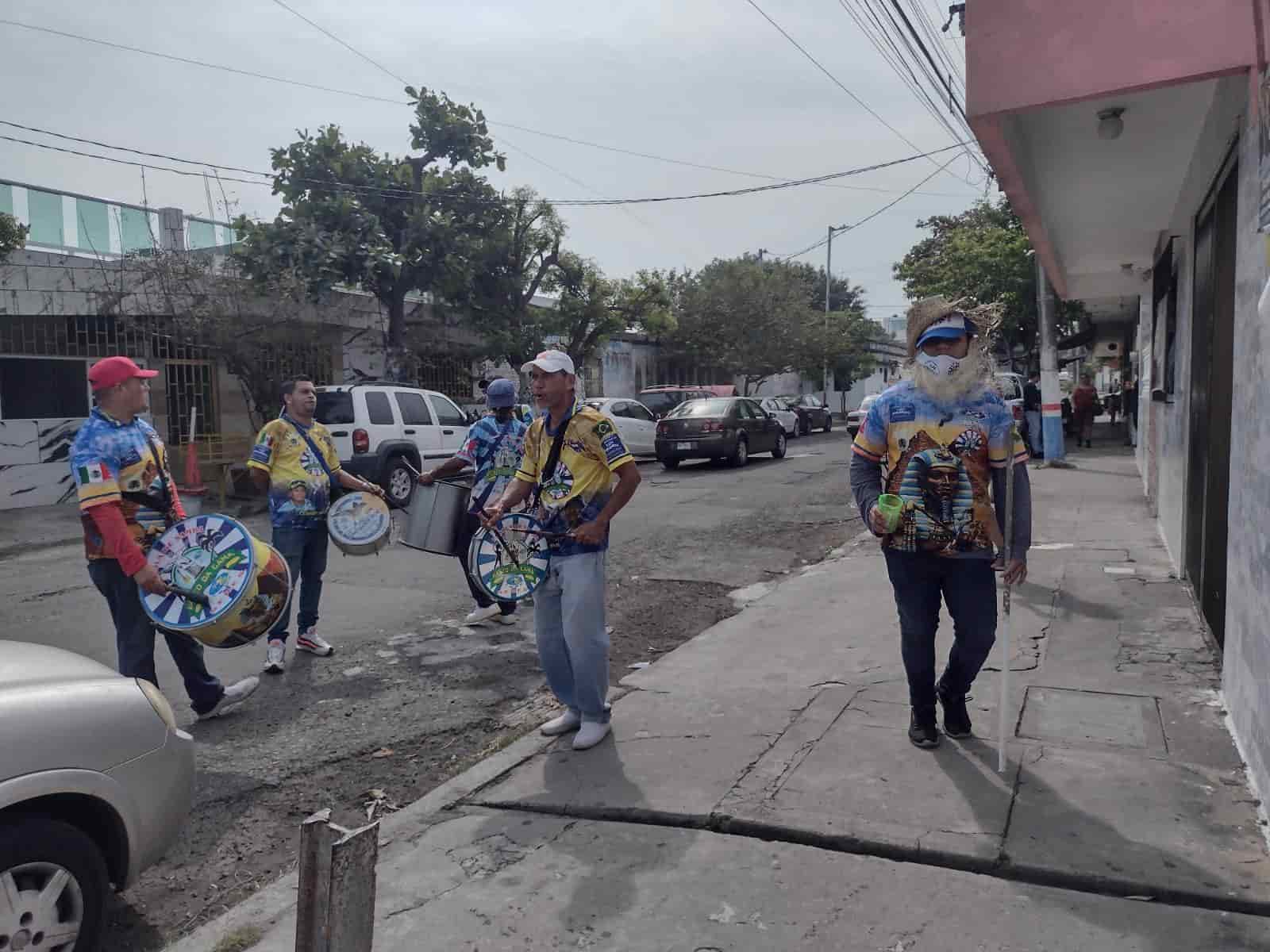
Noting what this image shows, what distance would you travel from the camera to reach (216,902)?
3.38 metres

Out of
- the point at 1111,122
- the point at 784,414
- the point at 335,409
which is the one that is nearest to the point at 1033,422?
the point at 784,414

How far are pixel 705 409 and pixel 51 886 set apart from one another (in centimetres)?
1731

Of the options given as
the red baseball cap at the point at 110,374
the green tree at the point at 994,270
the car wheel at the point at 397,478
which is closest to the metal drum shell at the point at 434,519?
the red baseball cap at the point at 110,374

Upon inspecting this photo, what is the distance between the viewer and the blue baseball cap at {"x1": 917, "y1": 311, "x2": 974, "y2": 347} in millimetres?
3885

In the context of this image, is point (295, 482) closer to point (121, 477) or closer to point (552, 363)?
point (121, 477)

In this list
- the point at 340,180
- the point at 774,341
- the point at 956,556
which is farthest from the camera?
the point at 774,341

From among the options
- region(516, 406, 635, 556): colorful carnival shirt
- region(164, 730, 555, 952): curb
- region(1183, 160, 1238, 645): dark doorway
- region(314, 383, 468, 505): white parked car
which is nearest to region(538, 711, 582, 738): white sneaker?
region(164, 730, 555, 952): curb

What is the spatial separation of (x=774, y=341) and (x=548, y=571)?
32.4m

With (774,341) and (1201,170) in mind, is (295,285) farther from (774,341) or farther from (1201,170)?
(774,341)

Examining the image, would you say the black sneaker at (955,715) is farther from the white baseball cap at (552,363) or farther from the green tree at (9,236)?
the green tree at (9,236)

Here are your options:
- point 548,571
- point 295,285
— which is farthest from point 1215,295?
point 295,285

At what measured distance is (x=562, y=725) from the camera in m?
4.64

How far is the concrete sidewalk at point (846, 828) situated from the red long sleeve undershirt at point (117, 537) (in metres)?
1.63

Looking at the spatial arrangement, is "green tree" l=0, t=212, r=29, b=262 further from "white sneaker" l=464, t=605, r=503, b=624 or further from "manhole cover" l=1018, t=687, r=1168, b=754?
"manhole cover" l=1018, t=687, r=1168, b=754
